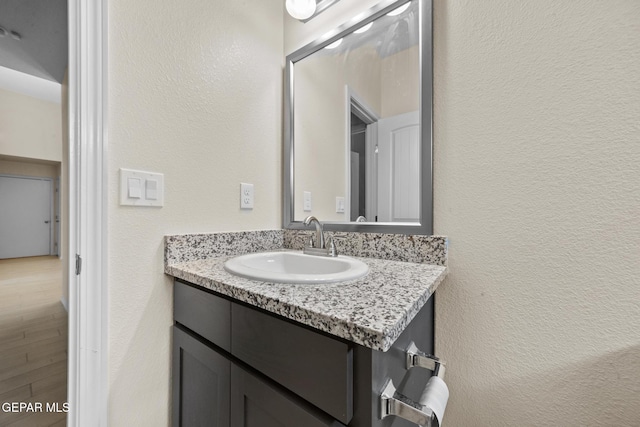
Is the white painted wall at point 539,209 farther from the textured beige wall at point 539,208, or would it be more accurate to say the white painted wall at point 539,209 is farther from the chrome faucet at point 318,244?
the chrome faucet at point 318,244

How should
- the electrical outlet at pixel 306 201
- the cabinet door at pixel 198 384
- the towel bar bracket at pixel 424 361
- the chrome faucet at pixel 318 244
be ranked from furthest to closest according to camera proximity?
the electrical outlet at pixel 306 201 → the chrome faucet at pixel 318 244 → the cabinet door at pixel 198 384 → the towel bar bracket at pixel 424 361

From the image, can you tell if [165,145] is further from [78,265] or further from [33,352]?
[33,352]

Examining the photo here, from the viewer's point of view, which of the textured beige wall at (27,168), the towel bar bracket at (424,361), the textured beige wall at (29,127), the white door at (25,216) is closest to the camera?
the towel bar bracket at (424,361)

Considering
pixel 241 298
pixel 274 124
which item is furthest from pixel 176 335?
pixel 274 124

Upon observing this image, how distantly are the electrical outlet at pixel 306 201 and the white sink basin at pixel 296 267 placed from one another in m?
0.27

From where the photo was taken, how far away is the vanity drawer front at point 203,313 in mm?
654

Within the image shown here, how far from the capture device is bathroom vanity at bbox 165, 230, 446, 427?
417 millimetres

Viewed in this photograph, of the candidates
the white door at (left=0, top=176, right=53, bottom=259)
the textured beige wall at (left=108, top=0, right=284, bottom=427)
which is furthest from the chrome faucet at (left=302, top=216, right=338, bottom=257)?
the white door at (left=0, top=176, right=53, bottom=259)

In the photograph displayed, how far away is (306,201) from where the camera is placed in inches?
48.4

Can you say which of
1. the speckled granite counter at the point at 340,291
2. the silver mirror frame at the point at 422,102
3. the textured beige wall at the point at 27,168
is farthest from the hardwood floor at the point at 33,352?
the textured beige wall at the point at 27,168

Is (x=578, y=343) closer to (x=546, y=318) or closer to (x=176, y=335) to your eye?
(x=546, y=318)

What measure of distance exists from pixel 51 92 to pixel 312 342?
19.6ft

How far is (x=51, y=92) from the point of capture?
13.3 ft

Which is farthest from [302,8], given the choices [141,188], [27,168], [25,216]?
[25,216]
